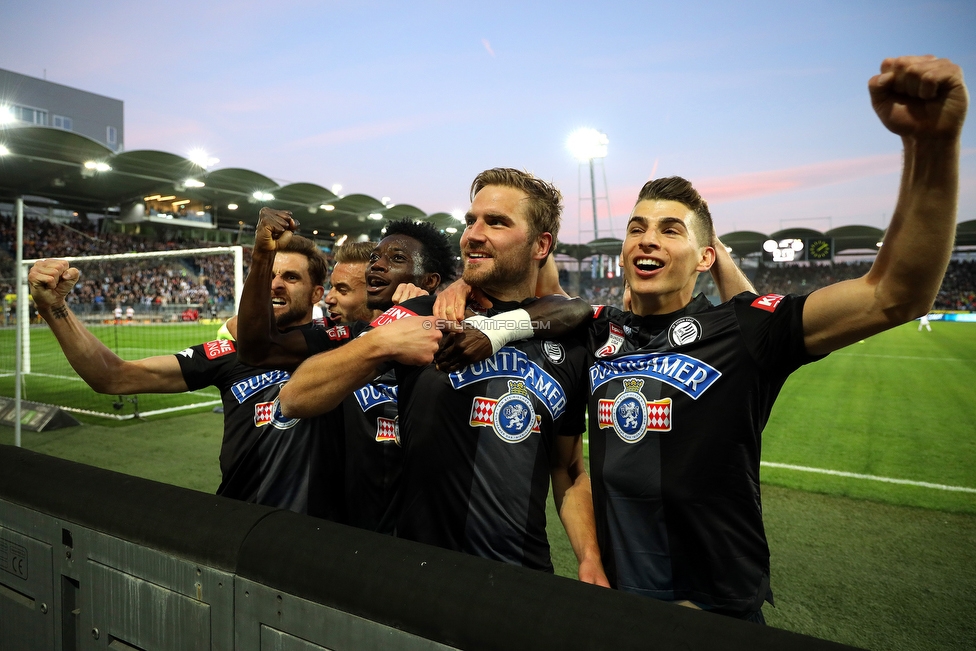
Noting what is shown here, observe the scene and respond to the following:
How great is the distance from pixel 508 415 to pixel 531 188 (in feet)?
2.68

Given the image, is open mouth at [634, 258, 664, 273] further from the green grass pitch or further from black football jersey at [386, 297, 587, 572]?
the green grass pitch

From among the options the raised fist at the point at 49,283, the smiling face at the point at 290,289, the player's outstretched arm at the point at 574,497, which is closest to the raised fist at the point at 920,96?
the player's outstretched arm at the point at 574,497

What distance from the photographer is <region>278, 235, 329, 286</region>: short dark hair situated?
274 cm

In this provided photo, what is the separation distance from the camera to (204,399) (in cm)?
1097

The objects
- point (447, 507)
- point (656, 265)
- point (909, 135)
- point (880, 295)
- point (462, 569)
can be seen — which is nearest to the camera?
point (462, 569)

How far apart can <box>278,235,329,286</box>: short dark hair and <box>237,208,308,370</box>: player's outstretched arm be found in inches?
18.9

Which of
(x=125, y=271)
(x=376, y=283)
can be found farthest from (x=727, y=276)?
(x=125, y=271)

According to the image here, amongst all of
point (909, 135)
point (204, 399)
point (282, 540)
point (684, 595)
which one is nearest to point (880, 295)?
point (909, 135)

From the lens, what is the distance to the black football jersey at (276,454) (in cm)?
249

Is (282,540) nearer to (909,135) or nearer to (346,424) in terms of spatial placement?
(346,424)

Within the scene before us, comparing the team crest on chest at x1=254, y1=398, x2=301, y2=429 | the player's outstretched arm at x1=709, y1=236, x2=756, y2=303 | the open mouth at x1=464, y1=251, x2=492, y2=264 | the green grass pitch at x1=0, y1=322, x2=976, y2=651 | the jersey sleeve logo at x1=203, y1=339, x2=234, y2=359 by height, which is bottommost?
the green grass pitch at x1=0, y1=322, x2=976, y2=651

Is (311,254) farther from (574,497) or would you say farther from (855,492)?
(855,492)

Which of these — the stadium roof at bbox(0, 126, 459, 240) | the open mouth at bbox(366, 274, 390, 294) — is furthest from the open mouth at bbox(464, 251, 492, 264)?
the stadium roof at bbox(0, 126, 459, 240)

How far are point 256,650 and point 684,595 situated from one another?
1213mm
